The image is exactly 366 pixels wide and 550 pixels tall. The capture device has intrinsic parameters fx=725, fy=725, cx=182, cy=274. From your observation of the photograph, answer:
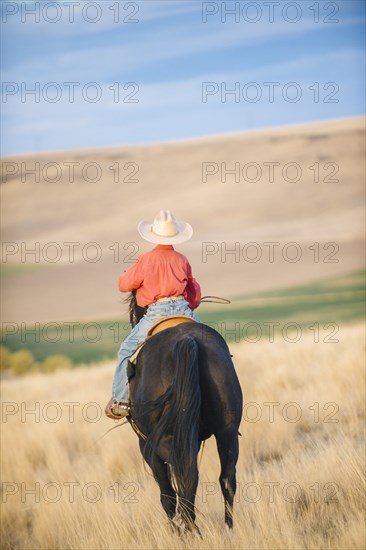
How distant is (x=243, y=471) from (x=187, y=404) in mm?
2951

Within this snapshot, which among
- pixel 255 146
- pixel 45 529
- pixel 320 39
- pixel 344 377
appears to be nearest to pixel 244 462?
pixel 45 529

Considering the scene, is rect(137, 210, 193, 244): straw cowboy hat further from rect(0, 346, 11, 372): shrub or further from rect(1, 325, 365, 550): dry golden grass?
rect(0, 346, 11, 372): shrub

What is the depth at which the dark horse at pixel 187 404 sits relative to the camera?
4906 millimetres

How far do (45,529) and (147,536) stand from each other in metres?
1.81

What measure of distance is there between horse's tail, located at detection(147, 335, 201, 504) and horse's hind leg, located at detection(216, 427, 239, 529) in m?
0.23

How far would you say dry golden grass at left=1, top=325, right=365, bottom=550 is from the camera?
5.27 meters

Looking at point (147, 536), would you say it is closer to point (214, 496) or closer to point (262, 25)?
point (214, 496)

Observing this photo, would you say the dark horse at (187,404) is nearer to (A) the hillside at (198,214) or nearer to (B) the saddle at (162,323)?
(B) the saddle at (162,323)

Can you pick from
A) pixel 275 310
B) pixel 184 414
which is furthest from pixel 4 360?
pixel 184 414

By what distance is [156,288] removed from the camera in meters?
5.79

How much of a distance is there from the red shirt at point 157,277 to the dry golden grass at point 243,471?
1742 millimetres

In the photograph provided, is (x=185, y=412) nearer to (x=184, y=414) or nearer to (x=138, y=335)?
(x=184, y=414)

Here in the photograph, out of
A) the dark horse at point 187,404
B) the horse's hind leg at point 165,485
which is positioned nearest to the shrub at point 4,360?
the horse's hind leg at point 165,485

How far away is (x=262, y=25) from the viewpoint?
69000 mm
